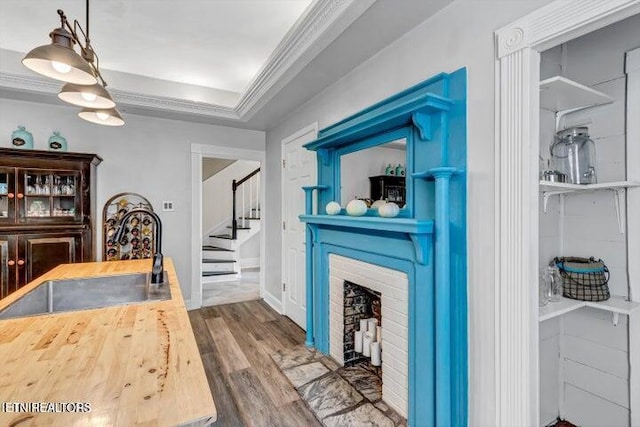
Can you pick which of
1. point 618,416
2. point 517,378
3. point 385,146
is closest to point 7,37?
point 385,146

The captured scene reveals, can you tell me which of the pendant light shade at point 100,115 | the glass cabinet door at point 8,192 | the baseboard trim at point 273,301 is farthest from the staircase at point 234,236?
the pendant light shade at point 100,115

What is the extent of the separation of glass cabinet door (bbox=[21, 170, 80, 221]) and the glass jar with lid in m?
4.04

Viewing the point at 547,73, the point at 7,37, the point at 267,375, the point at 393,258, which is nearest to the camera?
the point at 547,73

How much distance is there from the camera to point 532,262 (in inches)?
54.0

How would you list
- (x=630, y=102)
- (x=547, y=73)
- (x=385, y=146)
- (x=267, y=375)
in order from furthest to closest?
(x=267, y=375)
(x=385, y=146)
(x=547, y=73)
(x=630, y=102)

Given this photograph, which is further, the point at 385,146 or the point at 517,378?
the point at 385,146

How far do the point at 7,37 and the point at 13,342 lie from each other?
3065 millimetres

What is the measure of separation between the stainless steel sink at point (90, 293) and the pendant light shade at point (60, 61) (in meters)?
1.12

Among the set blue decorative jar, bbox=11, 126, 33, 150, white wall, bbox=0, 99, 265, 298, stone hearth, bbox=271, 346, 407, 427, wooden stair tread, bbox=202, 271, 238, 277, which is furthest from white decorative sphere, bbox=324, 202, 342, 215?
wooden stair tread, bbox=202, 271, 238, 277

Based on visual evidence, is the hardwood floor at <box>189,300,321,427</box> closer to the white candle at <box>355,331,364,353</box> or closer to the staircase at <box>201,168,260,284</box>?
the white candle at <box>355,331,364,353</box>

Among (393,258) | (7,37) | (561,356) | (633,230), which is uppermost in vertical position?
(7,37)

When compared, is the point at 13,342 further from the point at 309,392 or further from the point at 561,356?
the point at 561,356

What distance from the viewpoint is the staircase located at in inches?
223

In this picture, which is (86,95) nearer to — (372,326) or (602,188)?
(372,326)
